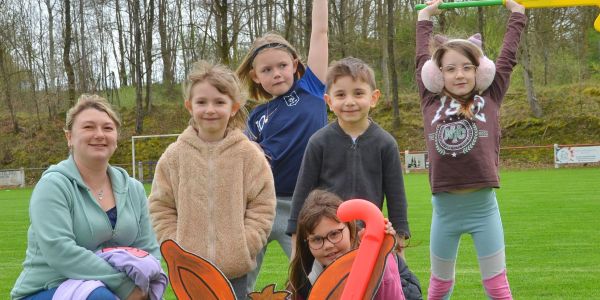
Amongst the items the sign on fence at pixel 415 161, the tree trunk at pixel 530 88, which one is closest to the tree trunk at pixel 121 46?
the sign on fence at pixel 415 161

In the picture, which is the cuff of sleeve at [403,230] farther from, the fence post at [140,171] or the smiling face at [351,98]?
the fence post at [140,171]

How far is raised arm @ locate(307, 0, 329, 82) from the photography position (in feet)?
11.6

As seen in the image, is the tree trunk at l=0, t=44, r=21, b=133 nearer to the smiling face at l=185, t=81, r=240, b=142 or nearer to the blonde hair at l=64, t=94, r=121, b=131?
the blonde hair at l=64, t=94, r=121, b=131

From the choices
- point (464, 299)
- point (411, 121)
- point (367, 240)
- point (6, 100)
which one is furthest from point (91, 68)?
point (367, 240)

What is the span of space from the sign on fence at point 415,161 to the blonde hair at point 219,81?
22.3m

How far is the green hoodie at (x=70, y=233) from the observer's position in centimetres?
277

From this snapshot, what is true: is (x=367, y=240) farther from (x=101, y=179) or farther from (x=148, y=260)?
(x=101, y=179)

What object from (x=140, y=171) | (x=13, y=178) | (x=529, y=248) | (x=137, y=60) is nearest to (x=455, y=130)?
(x=529, y=248)

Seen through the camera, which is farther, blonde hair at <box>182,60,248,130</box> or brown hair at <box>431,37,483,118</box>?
brown hair at <box>431,37,483,118</box>

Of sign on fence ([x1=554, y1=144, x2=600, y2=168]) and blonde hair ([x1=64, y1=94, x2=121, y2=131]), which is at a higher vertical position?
blonde hair ([x1=64, y1=94, x2=121, y2=131])

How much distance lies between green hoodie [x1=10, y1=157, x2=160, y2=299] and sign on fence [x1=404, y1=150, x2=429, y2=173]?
2249 centimetres

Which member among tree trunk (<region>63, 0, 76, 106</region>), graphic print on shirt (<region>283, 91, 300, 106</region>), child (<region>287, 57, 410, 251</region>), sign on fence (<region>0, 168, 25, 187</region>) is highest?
tree trunk (<region>63, 0, 76, 106</region>)

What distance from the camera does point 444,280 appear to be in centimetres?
367

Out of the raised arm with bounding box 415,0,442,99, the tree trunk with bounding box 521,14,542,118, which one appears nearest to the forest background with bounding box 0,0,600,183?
the tree trunk with bounding box 521,14,542,118
